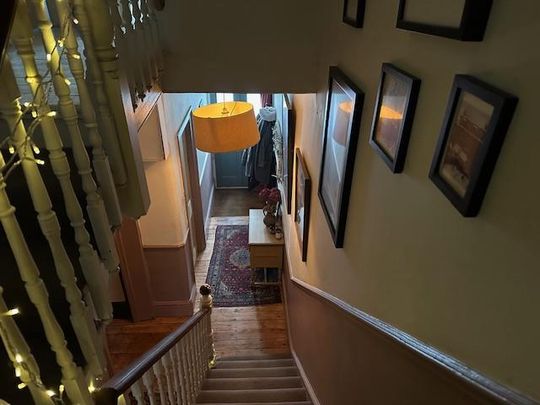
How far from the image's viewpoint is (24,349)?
0.88 m

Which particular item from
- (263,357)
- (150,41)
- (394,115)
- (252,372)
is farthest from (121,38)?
(263,357)

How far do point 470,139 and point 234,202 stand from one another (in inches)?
237

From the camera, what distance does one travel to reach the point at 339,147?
75.6 inches

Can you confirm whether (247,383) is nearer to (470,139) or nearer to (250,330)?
(250,330)

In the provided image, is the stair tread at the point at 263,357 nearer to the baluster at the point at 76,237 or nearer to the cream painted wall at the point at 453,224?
the cream painted wall at the point at 453,224

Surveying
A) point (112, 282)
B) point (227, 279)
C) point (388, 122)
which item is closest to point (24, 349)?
point (388, 122)

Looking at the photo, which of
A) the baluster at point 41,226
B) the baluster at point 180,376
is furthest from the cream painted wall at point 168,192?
the baluster at point 41,226

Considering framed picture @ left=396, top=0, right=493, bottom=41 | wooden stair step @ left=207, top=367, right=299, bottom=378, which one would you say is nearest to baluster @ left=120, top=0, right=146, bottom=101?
framed picture @ left=396, top=0, right=493, bottom=41

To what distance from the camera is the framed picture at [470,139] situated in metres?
0.73

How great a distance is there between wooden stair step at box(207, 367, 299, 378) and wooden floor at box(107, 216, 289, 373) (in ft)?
2.05

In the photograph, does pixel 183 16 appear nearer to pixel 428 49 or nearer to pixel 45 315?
pixel 428 49

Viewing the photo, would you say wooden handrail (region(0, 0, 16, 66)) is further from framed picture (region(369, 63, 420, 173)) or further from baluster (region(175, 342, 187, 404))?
baluster (region(175, 342, 187, 404))

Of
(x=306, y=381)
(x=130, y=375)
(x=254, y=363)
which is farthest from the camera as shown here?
(x=254, y=363)

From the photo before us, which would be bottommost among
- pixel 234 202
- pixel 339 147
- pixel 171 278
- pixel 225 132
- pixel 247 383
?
pixel 234 202
